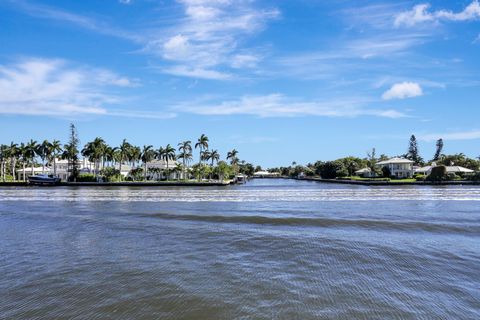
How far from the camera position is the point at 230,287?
9.53 metres

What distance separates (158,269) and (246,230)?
27.1 feet

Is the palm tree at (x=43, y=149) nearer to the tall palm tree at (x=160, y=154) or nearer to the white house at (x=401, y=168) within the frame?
the tall palm tree at (x=160, y=154)

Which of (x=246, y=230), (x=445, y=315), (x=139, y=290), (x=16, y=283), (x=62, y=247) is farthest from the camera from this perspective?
(x=246, y=230)

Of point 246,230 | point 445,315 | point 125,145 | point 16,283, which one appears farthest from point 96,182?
point 445,315

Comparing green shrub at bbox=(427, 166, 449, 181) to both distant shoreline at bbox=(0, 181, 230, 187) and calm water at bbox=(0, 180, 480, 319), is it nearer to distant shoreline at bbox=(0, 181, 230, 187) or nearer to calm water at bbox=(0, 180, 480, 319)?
distant shoreline at bbox=(0, 181, 230, 187)

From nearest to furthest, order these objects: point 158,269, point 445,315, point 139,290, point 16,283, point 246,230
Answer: point 445,315, point 139,290, point 16,283, point 158,269, point 246,230

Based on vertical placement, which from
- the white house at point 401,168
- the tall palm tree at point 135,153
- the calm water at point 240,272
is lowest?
the calm water at point 240,272

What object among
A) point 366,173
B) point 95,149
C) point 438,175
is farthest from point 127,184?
point 438,175

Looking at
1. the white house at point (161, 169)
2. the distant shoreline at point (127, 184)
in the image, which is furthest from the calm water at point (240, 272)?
the white house at point (161, 169)

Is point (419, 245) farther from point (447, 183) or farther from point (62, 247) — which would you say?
point (447, 183)

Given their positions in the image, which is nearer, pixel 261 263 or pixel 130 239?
pixel 261 263

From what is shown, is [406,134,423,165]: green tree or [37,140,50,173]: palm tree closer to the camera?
[37,140,50,173]: palm tree

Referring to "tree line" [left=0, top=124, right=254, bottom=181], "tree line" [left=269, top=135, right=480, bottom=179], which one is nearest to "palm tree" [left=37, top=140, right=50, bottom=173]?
"tree line" [left=0, top=124, right=254, bottom=181]

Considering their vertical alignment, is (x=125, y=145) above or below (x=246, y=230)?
above
